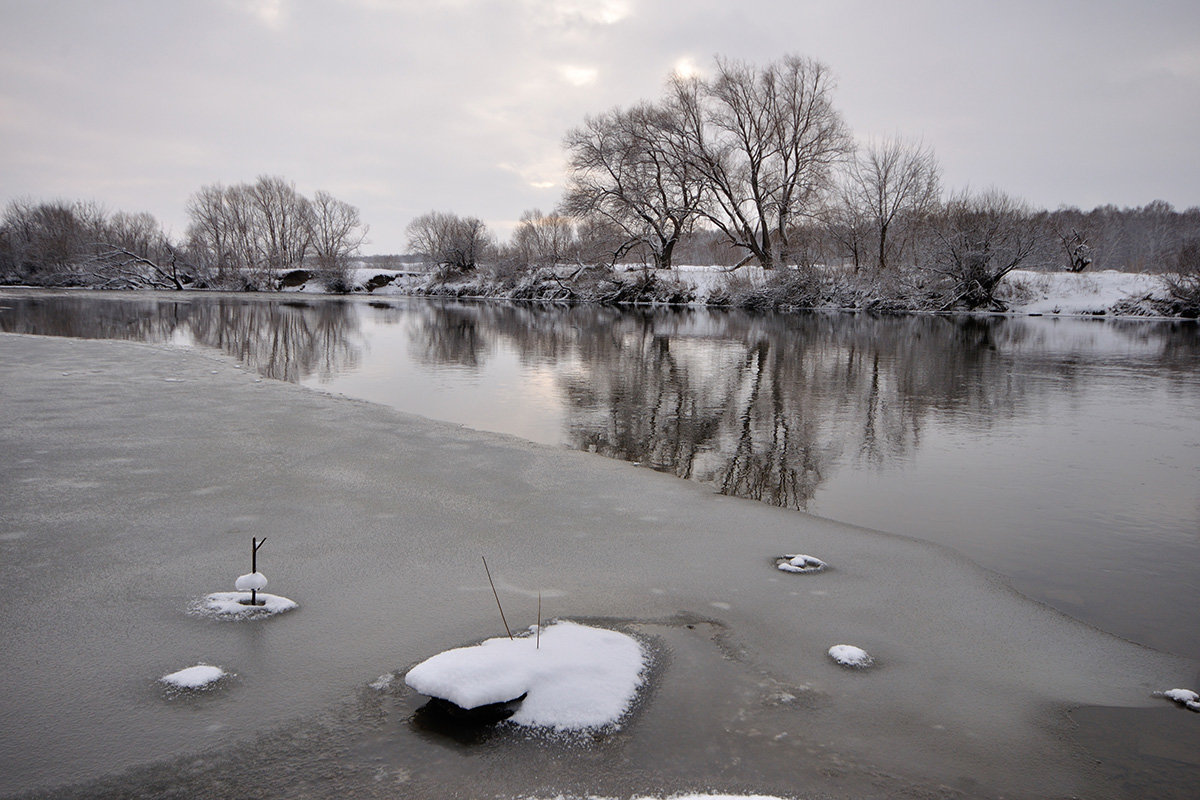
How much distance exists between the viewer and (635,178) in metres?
41.2

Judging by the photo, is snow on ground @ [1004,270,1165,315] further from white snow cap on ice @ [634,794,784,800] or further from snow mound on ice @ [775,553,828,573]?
white snow cap on ice @ [634,794,784,800]

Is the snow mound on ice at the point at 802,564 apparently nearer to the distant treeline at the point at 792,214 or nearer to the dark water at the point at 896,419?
the dark water at the point at 896,419

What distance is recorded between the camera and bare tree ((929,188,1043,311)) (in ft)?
109

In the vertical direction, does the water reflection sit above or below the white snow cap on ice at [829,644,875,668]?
above

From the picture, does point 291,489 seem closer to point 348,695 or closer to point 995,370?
point 348,695

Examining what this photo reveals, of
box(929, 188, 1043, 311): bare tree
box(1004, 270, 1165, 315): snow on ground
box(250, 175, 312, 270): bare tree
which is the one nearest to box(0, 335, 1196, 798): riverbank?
box(929, 188, 1043, 311): bare tree

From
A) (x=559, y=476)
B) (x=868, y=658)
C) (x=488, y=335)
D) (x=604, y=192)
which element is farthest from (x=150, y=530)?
(x=604, y=192)

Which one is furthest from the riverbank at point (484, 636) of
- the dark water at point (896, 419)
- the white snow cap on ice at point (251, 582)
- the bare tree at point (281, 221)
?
the bare tree at point (281, 221)

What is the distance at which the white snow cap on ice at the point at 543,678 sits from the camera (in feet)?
8.31

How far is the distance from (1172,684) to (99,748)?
172 inches

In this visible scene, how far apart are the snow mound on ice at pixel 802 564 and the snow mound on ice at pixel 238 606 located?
9.05 feet

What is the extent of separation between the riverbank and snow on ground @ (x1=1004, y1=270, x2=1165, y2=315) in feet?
125

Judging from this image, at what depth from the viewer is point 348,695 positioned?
2.70 m

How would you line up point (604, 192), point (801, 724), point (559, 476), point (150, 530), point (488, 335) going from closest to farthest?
1. point (801, 724)
2. point (150, 530)
3. point (559, 476)
4. point (488, 335)
5. point (604, 192)
